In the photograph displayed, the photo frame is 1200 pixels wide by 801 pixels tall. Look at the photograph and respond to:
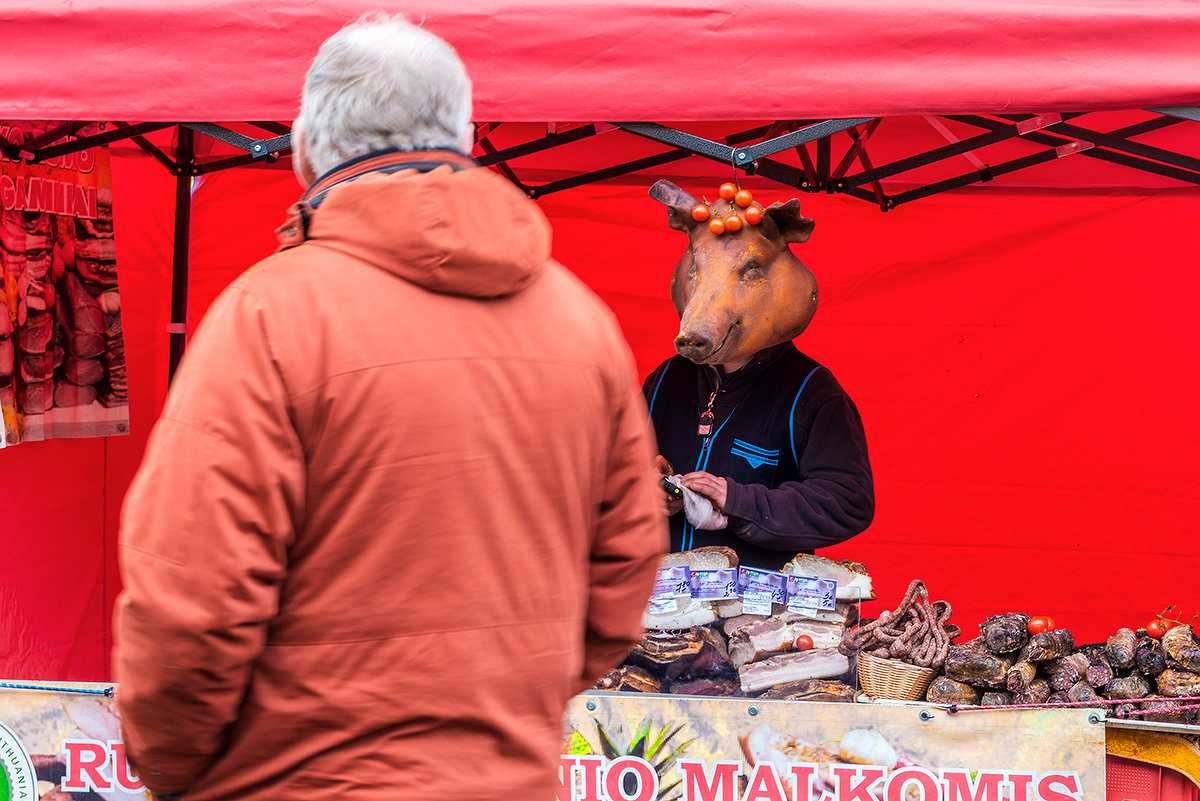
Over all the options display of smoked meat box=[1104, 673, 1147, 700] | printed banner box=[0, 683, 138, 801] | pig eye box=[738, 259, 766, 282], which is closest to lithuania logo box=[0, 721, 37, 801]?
printed banner box=[0, 683, 138, 801]

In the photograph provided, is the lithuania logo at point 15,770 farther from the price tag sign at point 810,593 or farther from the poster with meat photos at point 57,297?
the price tag sign at point 810,593

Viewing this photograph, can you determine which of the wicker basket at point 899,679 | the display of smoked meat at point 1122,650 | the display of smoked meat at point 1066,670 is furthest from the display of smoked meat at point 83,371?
the display of smoked meat at point 1122,650

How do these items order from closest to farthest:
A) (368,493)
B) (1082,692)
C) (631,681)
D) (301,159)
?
(368,493)
(301,159)
(631,681)
(1082,692)

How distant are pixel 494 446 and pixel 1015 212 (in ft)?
13.3

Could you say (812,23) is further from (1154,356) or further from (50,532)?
(50,532)

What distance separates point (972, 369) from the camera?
496 cm

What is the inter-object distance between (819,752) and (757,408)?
0.96 meters

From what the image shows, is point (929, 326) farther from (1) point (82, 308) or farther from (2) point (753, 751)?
(1) point (82, 308)

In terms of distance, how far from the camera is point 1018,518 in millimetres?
4977

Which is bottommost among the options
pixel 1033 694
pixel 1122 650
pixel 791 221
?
pixel 1033 694

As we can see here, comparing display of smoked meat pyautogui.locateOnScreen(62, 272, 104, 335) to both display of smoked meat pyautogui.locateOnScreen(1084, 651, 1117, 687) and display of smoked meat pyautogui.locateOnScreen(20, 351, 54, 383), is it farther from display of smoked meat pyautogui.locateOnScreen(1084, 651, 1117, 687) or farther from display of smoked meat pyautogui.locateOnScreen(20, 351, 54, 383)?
display of smoked meat pyautogui.locateOnScreen(1084, 651, 1117, 687)

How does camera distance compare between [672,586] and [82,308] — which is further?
[82,308]

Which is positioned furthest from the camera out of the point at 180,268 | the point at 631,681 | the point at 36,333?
the point at 180,268

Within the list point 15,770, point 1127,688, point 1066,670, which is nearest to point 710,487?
point 1066,670
